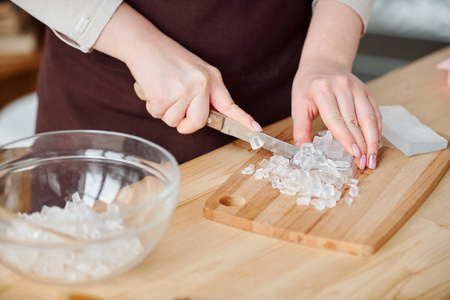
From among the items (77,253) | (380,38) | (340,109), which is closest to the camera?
(77,253)

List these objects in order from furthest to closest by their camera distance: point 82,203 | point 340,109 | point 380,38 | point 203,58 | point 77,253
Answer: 1. point 380,38
2. point 203,58
3. point 340,109
4. point 82,203
5. point 77,253

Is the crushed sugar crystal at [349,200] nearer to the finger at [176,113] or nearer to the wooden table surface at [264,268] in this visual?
the wooden table surface at [264,268]

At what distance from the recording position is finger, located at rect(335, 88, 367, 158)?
113cm

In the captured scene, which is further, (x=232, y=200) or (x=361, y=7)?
(x=361, y=7)

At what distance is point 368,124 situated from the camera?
3.78 feet

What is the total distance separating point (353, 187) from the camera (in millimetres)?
1026

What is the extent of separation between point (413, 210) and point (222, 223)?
1.18 feet

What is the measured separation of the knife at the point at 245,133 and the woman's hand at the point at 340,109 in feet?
0.18

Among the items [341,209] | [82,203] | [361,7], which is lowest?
[82,203]

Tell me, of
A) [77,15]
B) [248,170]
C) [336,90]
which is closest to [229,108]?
[248,170]

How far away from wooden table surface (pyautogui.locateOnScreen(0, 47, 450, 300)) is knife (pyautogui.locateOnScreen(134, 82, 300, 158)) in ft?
0.61

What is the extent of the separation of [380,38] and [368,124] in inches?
104

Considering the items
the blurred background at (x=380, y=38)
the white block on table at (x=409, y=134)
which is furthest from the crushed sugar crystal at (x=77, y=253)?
the blurred background at (x=380, y=38)

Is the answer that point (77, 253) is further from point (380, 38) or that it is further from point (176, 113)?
point (380, 38)
